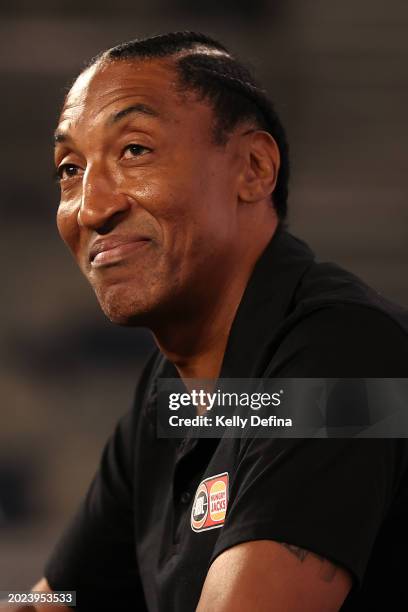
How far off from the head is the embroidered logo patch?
0.74 ft

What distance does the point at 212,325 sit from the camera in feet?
4.47

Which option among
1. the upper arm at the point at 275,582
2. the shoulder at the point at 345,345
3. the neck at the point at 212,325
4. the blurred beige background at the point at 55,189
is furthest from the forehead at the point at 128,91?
the blurred beige background at the point at 55,189

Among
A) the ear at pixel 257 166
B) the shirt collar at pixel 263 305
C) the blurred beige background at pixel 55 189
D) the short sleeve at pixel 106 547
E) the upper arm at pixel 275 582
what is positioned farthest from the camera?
the blurred beige background at pixel 55 189

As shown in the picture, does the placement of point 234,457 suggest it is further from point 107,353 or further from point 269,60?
point 269,60

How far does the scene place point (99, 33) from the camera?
346cm

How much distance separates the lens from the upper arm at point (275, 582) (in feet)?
3.19

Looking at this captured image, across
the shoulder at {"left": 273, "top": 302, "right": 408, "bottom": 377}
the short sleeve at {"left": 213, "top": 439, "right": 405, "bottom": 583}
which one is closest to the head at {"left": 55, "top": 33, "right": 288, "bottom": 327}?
the shoulder at {"left": 273, "top": 302, "right": 408, "bottom": 377}

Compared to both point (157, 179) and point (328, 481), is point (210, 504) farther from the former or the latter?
point (157, 179)

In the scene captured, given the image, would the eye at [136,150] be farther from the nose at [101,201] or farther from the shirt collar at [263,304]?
the shirt collar at [263,304]

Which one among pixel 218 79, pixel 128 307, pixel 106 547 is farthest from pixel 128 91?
pixel 106 547

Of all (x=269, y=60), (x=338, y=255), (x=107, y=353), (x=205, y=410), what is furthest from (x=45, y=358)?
(x=205, y=410)

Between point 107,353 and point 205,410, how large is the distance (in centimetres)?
193

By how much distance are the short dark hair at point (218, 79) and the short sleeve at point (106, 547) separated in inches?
17.8

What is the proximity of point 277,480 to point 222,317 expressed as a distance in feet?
1.17
